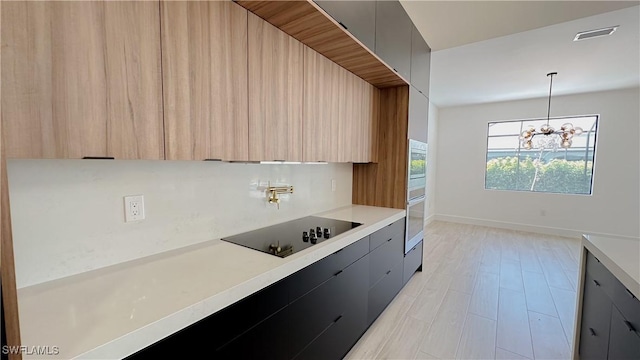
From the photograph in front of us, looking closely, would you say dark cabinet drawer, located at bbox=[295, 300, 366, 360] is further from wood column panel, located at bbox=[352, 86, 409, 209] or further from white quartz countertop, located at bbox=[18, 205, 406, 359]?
wood column panel, located at bbox=[352, 86, 409, 209]

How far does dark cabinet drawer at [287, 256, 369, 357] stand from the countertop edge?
0.21 metres

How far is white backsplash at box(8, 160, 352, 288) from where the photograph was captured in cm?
95

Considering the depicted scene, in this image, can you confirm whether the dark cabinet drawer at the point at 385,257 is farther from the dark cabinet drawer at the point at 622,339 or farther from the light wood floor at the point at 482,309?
the dark cabinet drawer at the point at 622,339

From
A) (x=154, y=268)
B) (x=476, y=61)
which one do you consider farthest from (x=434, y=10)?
(x=154, y=268)

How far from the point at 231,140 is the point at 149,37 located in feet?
1.66

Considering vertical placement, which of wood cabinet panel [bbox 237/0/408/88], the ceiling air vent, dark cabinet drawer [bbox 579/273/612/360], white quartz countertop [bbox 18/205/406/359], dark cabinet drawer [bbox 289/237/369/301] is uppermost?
the ceiling air vent

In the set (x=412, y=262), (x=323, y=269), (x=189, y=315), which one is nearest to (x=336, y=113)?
(x=323, y=269)

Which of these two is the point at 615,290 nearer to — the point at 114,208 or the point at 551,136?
the point at 114,208

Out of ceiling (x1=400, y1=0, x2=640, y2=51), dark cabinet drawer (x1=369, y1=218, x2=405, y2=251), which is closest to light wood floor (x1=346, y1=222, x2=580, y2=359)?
dark cabinet drawer (x1=369, y1=218, x2=405, y2=251)

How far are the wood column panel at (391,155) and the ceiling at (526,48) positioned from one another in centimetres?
71

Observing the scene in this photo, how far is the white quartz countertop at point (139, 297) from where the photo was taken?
0.71 m

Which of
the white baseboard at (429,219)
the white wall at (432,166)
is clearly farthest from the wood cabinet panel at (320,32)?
the white baseboard at (429,219)

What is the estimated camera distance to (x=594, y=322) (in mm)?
1469

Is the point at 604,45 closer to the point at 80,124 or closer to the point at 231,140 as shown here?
the point at 231,140
